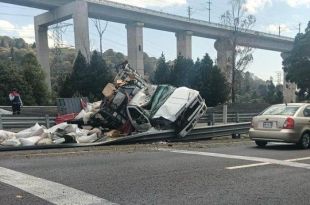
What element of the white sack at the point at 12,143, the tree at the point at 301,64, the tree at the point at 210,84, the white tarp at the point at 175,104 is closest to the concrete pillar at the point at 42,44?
the tree at the point at 210,84

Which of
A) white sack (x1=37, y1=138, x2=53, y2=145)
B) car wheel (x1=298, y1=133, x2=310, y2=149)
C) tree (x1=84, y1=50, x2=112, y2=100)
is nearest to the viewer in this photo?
white sack (x1=37, y1=138, x2=53, y2=145)

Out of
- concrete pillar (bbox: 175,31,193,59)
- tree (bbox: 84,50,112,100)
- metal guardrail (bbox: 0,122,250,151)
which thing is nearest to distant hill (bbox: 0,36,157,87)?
tree (bbox: 84,50,112,100)

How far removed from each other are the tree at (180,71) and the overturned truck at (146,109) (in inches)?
1467

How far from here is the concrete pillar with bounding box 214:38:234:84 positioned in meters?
55.4

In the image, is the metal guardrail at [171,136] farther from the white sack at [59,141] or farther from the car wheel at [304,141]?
the car wheel at [304,141]

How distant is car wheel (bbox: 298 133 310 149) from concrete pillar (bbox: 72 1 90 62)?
1844 inches

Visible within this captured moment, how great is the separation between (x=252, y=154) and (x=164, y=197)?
18.4 ft

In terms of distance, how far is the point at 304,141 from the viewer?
43.9 ft

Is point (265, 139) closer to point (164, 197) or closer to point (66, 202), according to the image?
point (164, 197)

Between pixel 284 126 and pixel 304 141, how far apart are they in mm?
876

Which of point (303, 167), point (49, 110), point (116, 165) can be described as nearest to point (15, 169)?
point (116, 165)

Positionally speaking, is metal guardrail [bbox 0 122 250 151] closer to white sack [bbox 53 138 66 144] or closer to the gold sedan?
white sack [bbox 53 138 66 144]

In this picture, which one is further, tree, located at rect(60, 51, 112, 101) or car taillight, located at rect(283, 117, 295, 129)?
tree, located at rect(60, 51, 112, 101)

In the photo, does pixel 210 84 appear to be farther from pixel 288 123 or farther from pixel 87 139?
pixel 288 123
